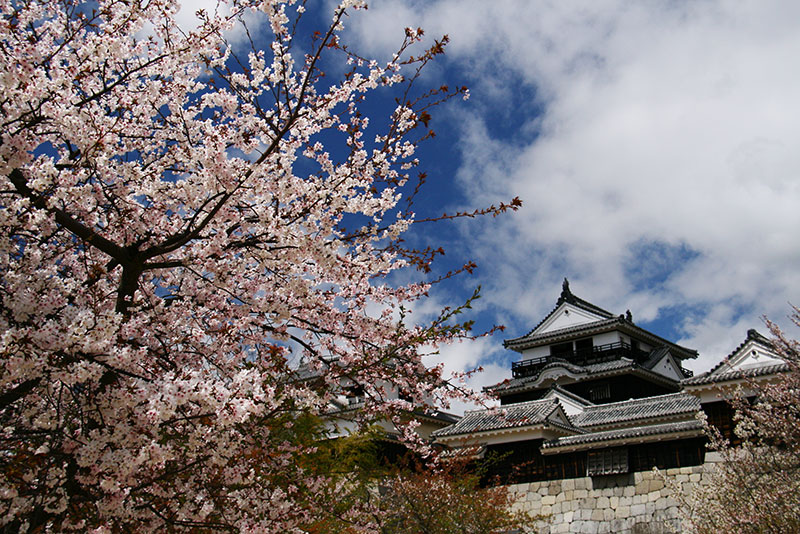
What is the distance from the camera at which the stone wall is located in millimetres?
17375

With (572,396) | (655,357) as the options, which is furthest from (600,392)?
(572,396)

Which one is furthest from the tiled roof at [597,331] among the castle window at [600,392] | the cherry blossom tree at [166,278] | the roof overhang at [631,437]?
the cherry blossom tree at [166,278]

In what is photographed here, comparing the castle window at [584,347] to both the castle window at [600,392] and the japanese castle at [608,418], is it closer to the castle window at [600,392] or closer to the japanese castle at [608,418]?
the japanese castle at [608,418]

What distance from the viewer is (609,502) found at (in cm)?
1859

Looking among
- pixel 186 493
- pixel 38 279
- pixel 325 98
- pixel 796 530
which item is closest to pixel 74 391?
pixel 38 279

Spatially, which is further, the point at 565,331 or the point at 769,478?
the point at 565,331

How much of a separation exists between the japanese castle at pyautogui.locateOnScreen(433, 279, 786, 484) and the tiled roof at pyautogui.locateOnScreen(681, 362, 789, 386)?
0.03m

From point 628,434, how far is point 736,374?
149 inches

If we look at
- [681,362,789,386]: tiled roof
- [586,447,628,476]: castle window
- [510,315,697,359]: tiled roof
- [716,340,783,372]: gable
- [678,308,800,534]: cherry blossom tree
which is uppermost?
[510,315,697,359]: tiled roof

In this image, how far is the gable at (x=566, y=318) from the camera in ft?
121

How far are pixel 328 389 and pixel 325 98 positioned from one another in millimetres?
3028

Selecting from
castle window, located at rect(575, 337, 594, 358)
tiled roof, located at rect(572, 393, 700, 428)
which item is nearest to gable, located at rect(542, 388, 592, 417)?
tiled roof, located at rect(572, 393, 700, 428)

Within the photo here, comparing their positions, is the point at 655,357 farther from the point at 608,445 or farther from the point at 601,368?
the point at 608,445

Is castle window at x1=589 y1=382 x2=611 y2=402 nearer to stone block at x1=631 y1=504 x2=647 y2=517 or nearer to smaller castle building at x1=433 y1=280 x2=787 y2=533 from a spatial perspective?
smaller castle building at x1=433 y1=280 x2=787 y2=533
